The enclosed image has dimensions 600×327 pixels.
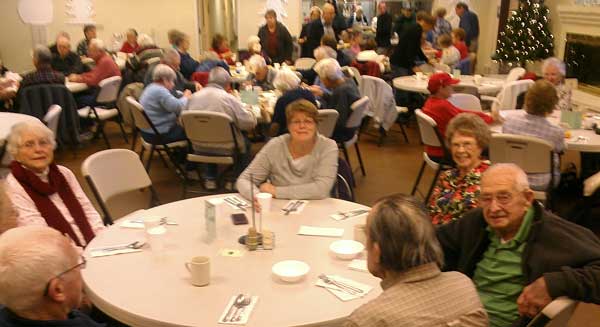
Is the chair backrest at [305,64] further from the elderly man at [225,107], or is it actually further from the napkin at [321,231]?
the napkin at [321,231]

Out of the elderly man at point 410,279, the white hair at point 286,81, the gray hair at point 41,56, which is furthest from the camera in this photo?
the gray hair at point 41,56

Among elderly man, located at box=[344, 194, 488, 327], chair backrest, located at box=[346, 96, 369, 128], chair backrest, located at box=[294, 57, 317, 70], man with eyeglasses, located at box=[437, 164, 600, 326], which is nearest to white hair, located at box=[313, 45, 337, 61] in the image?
chair backrest, located at box=[294, 57, 317, 70]

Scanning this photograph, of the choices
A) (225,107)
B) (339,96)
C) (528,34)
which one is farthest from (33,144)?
(528,34)

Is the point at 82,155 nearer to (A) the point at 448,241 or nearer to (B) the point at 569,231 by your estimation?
(A) the point at 448,241

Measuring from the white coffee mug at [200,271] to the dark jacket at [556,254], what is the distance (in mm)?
1048

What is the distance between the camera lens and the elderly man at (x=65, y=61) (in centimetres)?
808

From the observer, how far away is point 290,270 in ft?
7.02

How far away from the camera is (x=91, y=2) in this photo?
436 inches

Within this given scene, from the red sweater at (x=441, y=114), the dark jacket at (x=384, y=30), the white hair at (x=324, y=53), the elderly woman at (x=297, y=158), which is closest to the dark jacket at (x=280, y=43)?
the white hair at (x=324, y=53)

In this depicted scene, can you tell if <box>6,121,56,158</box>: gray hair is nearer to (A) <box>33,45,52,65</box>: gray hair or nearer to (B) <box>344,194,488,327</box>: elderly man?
(B) <box>344,194,488,327</box>: elderly man

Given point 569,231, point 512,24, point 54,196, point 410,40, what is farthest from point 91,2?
point 569,231

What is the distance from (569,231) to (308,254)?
3.25 feet

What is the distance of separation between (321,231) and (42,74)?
4646mm

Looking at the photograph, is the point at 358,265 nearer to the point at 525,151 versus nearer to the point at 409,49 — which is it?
the point at 525,151
